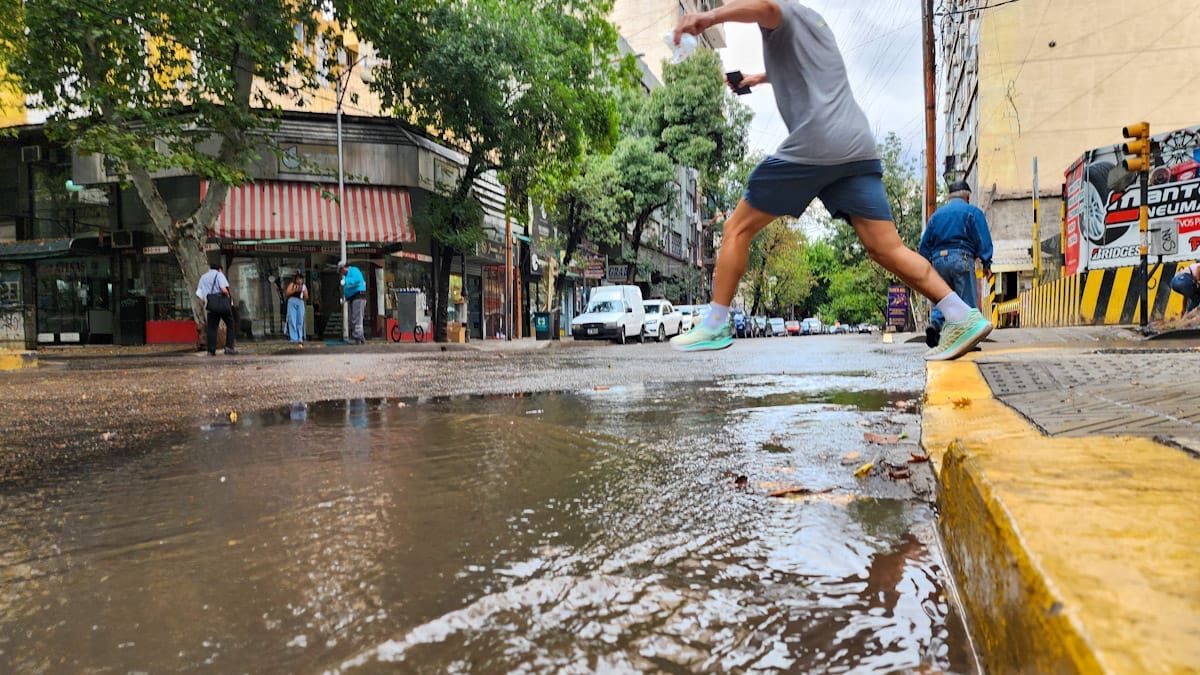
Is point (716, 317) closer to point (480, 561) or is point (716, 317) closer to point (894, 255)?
point (894, 255)

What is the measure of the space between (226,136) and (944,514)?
15.7 metres

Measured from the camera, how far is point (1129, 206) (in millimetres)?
14375

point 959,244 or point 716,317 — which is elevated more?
point 959,244

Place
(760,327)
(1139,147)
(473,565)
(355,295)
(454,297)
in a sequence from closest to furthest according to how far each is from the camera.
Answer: (473,565) → (1139,147) → (355,295) → (454,297) → (760,327)

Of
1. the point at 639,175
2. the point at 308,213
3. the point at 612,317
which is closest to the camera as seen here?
the point at 308,213

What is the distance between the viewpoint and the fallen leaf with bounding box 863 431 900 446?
2.96 meters

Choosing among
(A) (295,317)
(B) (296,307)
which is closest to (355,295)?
(B) (296,307)

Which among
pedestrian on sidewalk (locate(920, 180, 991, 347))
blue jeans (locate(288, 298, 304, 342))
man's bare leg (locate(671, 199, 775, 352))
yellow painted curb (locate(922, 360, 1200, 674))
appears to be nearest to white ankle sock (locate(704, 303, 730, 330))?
man's bare leg (locate(671, 199, 775, 352))

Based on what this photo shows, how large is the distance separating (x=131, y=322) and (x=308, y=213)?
5.87 m

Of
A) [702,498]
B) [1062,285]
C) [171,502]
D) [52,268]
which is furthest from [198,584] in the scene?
[52,268]

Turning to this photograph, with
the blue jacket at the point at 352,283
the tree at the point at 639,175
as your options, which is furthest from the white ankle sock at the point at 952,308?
the tree at the point at 639,175

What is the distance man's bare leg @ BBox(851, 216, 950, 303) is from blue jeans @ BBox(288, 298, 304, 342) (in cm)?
1558

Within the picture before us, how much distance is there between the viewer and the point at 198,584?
1.54 meters

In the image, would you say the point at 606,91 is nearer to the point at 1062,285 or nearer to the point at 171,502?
the point at 1062,285
